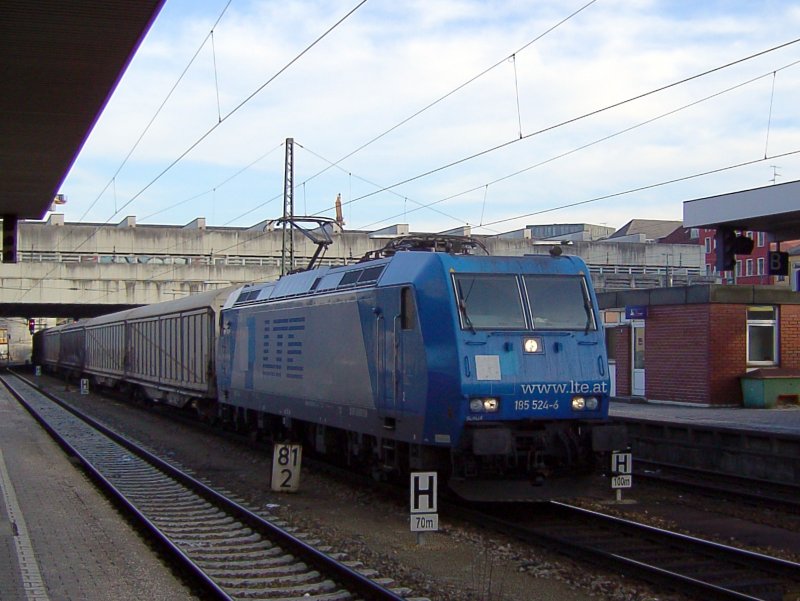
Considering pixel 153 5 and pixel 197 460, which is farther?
pixel 197 460

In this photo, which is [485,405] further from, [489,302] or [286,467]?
[286,467]

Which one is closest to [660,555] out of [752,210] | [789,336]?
[752,210]

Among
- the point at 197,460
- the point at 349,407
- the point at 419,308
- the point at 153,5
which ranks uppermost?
the point at 153,5

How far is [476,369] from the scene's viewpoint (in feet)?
36.4

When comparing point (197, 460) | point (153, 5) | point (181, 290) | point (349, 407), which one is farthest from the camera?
point (181, 290)

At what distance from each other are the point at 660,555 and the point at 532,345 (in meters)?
2.80

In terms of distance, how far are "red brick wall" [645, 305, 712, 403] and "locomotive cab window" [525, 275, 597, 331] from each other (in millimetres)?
12299

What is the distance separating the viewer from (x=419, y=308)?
1155cm

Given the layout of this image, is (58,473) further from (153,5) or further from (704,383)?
(704,383)

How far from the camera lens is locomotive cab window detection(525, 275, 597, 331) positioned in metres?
11.9

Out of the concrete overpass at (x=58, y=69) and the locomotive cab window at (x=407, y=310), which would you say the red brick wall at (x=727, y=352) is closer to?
the locomotive cab window at (x=407, y=310)

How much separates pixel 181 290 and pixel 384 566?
145 ft

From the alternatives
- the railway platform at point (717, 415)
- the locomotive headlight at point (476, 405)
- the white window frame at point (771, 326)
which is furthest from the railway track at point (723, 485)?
the white window frame at point (771, 326)

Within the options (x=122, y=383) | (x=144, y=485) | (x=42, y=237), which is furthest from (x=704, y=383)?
(x=42, y=237)
